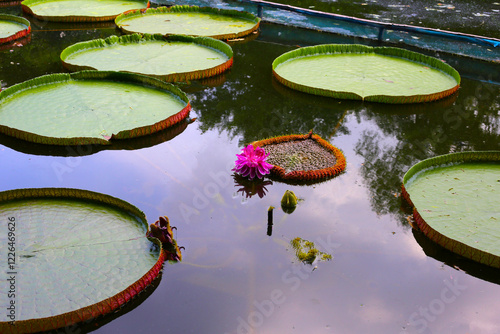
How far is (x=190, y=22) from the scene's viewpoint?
660cm

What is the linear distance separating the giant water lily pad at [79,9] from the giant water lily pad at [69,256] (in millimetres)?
4495

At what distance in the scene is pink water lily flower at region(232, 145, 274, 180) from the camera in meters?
3.32

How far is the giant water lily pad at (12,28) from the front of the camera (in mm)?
6004

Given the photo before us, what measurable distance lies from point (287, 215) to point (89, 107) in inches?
79.7

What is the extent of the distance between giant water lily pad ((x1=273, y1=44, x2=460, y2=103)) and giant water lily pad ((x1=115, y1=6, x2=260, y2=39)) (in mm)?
1268

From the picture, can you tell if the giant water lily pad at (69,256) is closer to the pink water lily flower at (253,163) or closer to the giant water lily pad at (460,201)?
the pink water lily flower at (253,163)

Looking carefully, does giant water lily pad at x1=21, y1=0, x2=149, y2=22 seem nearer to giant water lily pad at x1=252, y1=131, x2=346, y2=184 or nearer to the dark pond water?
the dark pond water

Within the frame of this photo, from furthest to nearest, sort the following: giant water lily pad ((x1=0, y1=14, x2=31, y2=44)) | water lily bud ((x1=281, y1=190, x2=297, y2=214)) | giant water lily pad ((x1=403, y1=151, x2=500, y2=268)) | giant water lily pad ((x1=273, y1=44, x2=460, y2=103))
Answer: giant water lily pad ((x1=0, y1=14, x2=31, y2=44)) < giant water lily pad ((x1=273, y1=44, x2=460, y2=103)) < water lily bud ((x1=281, y1=190, x2=297, y2=214)) < giant water lily pad ((x1=403, y1=151, x2=500, y2=268))

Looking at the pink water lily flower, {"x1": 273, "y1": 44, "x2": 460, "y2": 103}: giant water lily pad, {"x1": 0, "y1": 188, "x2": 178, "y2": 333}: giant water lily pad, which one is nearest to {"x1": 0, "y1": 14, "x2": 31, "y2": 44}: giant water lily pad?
{"x1": 273, "y1": 44, "x2": 460, "y2": 103}: giant water lily pad

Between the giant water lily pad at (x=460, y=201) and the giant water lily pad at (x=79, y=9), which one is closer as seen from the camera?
the giant water lily pad at (x=460, y=201)

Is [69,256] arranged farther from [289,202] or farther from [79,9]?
[79,9]

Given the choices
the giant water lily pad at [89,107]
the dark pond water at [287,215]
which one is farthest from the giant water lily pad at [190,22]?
the giant water lily pad at [89,107]


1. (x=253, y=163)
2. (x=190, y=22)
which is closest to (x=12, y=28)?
(x=190, y=22)

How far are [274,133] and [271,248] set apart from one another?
142 cm
